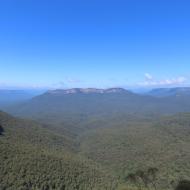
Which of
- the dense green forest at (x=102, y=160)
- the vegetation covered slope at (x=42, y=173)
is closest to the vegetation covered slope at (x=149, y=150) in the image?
the dense green forest at (x=102, y=160)

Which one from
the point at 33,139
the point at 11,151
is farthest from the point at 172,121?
the point at 11,151

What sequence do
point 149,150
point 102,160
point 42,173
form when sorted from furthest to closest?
point 102,160, point 149,150, point 42,173

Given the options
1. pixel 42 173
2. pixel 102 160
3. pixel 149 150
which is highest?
pixel 42 173

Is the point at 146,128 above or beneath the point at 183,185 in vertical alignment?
beneath

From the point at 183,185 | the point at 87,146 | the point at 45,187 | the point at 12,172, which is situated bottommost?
the point at 87,146

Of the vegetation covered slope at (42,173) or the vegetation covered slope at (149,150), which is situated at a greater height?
the vegetation covered slope at (42,173)

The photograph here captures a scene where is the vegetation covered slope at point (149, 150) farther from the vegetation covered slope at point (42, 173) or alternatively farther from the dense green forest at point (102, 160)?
the vegetation covered slope at point (42, 173)

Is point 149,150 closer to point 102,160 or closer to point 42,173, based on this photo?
point 102,160

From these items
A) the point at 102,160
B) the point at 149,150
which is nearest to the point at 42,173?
the point at 102,160

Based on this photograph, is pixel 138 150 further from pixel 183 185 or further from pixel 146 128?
pixel 183 185

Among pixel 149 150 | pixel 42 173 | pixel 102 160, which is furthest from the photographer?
pixel 102 160

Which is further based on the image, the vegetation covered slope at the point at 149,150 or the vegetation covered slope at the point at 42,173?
the vegetation covered slope at the point at 149,150
